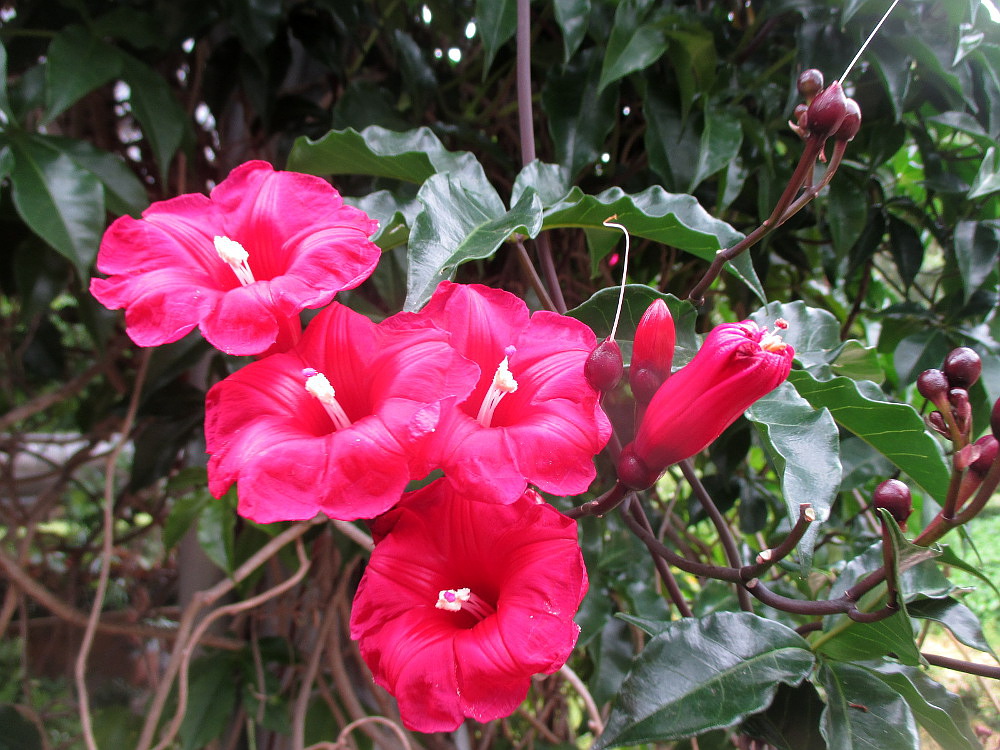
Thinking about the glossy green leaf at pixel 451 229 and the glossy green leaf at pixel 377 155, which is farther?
the glossy green leaf at pixel 377 155

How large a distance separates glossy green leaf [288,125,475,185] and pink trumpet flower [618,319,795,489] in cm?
30

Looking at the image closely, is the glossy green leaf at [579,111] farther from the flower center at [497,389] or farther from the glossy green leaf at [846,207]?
the flower center at [497,389]

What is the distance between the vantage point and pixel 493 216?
0.50 metres

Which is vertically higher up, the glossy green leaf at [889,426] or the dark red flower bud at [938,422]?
the dark red flower bud at [938,422]

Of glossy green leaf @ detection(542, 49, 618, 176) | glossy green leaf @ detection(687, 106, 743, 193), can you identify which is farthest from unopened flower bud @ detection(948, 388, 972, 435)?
glossy green leaf @ detection(542, 49, 618, 176)

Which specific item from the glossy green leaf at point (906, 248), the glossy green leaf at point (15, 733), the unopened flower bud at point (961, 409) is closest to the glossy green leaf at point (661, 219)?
the unopened flower bud at point (961, 409)

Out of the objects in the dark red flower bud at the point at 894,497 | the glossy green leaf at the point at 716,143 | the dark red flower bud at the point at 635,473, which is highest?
the glossy green leaf at the point at 716,143

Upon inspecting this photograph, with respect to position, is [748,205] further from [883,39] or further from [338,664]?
[338,664]

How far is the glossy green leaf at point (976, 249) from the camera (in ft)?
2.65

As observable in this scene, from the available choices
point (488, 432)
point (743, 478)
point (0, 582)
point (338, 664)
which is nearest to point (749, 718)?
point (488, 432)

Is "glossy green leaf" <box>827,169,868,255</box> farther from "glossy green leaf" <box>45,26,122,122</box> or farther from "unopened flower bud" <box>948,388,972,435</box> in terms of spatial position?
"glossy green leaf" <box>45,26,122,122</box>

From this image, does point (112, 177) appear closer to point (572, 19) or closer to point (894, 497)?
point (572, 19)

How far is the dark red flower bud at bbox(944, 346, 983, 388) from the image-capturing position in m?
0.38

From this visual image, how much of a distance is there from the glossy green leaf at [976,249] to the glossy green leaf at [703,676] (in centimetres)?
56
